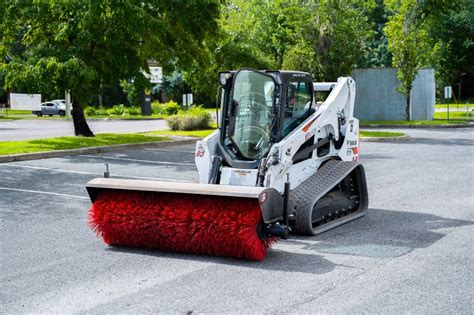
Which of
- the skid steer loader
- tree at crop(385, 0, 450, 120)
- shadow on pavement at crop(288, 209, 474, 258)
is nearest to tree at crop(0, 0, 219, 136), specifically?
the skid steer loader

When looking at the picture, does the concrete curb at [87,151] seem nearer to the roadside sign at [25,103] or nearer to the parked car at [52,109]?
the roadside sign at [25,103]

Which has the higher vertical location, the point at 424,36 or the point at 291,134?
the point at 424,36

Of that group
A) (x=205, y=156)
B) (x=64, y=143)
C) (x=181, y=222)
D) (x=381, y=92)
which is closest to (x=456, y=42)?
(x=381, y=92)

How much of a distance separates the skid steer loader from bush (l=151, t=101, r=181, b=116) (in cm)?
3866

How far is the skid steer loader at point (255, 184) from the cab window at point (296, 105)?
1 centimetres

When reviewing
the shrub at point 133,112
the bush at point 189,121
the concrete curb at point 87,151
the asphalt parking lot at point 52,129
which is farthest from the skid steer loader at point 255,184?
the shrub at point 133,112

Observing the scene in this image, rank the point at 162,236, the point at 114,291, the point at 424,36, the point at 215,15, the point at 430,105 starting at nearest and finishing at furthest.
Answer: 1. the point at 114,291
2. the point at 162,236
3. the point at 215,15
4. the point at 424,36
5. the point at 430,105

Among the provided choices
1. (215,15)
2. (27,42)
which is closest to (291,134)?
(215,15)

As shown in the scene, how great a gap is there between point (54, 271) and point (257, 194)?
2.21m

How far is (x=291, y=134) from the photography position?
9.91 metres

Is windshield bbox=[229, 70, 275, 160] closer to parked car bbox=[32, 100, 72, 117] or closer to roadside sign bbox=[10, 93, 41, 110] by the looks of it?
roadside sign bbox=[10, 93, 41, 110]

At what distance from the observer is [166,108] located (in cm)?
→ 5141

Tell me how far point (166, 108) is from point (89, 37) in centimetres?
2947

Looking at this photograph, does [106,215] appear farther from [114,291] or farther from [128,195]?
[114,291]
